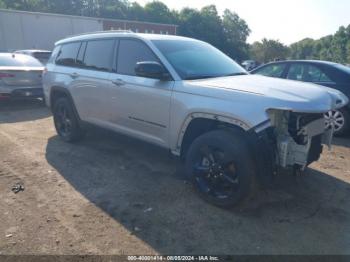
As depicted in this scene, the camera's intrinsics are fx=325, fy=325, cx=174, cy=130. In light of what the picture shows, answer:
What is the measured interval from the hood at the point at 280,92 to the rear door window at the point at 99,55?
1.68 metres

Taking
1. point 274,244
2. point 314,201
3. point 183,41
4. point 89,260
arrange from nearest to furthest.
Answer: point 89,260, point 274,244, point 314,201, point 183,41

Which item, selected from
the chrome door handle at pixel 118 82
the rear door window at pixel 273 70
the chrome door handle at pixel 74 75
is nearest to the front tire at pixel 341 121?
the rear door window at pixel 273 70

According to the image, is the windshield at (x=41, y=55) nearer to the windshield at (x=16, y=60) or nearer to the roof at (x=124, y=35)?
the windshield at (x=16, y=60)

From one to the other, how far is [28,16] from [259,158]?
20.9 meters

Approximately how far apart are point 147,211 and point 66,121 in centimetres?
314

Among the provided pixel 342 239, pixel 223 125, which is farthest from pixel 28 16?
pixel 342 239

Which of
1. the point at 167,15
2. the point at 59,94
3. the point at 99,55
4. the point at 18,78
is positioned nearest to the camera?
the point at 99,55

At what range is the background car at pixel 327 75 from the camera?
21.4ft

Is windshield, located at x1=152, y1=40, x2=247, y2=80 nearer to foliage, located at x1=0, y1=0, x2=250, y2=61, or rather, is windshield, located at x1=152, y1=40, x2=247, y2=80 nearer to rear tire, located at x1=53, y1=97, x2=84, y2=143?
rear tire, located at x1=53, y1=97, x2=84, y2=143

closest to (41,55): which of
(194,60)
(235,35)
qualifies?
(194,60)

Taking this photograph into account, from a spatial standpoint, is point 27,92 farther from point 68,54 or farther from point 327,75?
point 327,75

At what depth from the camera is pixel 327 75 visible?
675 centimetres

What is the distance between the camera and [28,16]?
20141 mm

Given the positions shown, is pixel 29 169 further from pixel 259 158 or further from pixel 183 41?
pixel 259 158
